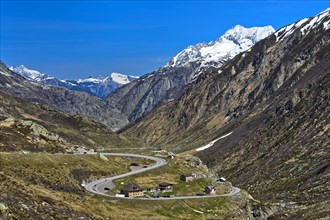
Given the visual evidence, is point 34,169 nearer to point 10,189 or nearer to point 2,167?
point 2,167

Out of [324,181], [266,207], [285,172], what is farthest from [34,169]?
[285,172]

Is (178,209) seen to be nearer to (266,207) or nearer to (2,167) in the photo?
(266,207)

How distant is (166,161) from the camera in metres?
186

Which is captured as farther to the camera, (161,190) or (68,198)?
(161,190)

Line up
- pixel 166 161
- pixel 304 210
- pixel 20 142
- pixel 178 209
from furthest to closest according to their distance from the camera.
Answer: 1. pixel 166 161
2. pixel 20 142
3. pixel 304 210
4. pixel 178 209

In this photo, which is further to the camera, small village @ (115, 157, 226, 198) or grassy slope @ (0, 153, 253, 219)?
small village @ (115, 157, 226, 198)

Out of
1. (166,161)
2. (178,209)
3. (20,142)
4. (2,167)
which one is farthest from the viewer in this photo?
(166,161)

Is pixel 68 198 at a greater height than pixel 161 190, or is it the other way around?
pixel 161 190

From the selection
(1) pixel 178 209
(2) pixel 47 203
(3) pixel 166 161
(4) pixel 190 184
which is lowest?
(2) pixel 47 203

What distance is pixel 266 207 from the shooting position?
462 feet

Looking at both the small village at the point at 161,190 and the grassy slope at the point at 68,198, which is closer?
the grassy slope at the point at 68,198

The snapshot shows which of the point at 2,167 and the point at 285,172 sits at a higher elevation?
the point at 285,172

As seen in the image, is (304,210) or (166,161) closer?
(304,210)

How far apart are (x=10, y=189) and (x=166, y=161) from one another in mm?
101516
